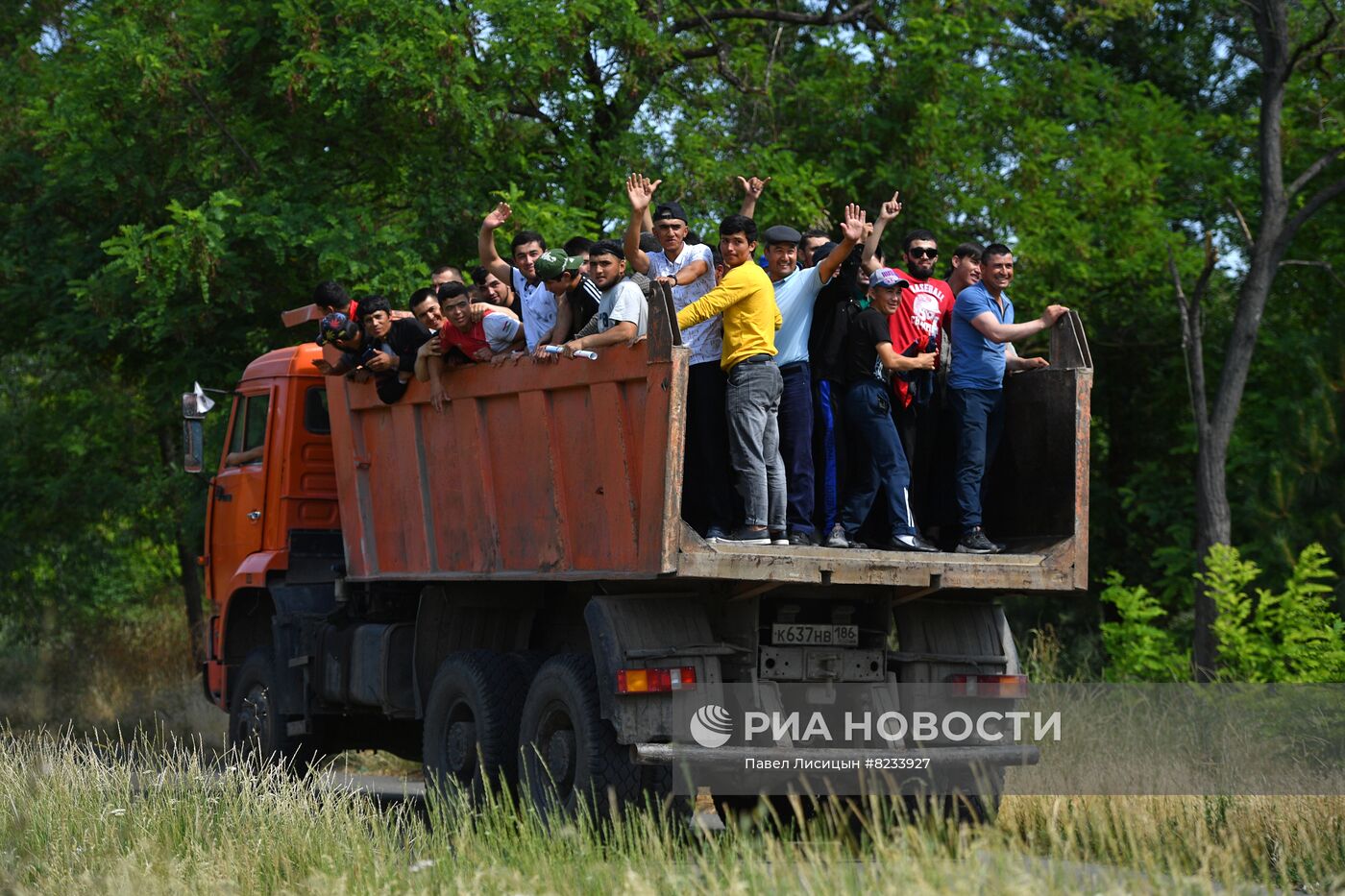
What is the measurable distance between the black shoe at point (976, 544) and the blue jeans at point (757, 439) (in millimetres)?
1109

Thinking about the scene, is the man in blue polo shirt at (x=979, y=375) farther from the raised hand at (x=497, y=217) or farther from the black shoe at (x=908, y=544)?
the raised hand at (x=497, y=217)

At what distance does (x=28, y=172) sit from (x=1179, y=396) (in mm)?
Answer: 12561

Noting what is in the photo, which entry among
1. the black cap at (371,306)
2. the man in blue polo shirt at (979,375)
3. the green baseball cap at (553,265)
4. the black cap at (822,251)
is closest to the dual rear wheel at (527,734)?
the green baseball cap at (553,265)

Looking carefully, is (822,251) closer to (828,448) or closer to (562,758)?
(828,448)

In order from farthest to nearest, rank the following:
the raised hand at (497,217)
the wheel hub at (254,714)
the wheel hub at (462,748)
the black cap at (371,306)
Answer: the wheel hub at (254,714), the black cap at (371,306), the raised hand at (497,217), the wheel hub at (462,748)

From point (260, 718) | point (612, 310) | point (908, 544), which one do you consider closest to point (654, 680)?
point (908, 544)

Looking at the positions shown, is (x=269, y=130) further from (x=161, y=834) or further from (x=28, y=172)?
(x=161, y=834)

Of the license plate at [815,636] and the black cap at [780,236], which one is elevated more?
the black cap at [780,236]

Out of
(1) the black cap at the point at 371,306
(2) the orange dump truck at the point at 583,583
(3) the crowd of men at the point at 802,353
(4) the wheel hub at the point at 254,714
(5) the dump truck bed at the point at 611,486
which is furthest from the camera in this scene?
(4) the wheel hub at the point at 254,714

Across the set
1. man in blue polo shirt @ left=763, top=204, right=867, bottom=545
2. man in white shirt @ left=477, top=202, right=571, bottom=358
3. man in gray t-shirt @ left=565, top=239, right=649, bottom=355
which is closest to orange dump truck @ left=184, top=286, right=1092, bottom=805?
man in gray t-shirt @ left=565, top=239, right=649, bottom=355

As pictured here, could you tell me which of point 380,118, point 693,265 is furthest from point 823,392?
point 380,118

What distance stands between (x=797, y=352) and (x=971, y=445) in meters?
1.05

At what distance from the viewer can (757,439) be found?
846 centimetres

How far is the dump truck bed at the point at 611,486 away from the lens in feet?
26.5
